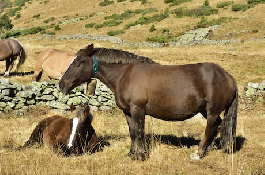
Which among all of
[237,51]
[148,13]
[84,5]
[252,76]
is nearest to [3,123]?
[252,76]

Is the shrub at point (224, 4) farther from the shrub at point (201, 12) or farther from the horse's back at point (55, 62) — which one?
the horse's back at point (55, 62)

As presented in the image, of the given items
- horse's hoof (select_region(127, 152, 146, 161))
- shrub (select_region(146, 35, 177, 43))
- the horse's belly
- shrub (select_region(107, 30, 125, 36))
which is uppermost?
the horse's belly

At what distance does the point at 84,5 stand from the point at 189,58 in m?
58.9

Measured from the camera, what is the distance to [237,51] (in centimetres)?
2694

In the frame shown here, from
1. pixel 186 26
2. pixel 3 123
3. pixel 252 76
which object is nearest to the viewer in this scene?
pixel 3 123

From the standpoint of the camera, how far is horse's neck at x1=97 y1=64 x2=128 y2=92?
6.23 metres

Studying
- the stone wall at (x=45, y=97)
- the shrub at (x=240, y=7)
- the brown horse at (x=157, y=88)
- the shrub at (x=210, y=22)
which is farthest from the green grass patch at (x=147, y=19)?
the brown horse at (x=157, y=88)

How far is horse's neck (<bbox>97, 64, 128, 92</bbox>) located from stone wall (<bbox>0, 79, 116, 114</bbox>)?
5.22 metres

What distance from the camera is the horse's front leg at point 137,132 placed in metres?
6.00

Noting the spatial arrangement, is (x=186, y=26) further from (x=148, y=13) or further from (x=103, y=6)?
(x=103, y=6)

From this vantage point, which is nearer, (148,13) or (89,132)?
(89,132)

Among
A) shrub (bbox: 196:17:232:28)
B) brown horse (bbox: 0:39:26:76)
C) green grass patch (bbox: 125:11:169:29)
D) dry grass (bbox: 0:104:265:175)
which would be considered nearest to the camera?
dry grass (bbox: 0:104:265:175)

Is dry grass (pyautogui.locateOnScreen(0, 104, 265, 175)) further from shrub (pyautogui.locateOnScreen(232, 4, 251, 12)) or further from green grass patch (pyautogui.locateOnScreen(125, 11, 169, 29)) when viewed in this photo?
shrub (pyautogui.locateOnScreen(232, 4, 251, 12))

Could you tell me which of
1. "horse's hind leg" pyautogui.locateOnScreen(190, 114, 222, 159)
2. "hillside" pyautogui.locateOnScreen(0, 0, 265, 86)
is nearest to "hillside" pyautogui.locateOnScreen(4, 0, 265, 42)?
"hillside" pyautogui.locateOnScreen(0, 0, 265, 86)
